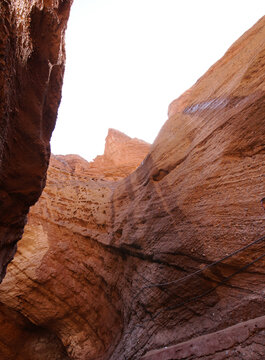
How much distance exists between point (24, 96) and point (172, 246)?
440cm

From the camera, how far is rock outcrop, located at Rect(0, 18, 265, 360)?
3676mm

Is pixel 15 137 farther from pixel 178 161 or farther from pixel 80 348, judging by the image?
pixel 80 348

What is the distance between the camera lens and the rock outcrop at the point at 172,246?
Result: 3.68 meters

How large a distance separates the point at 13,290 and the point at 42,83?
819cm

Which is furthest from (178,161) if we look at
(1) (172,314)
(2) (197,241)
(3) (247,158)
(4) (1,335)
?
(4) (1,335)

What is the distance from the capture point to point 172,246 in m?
4.99

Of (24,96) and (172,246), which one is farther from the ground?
(24,96)

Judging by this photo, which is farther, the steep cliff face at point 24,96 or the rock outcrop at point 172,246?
the rock outcrop at point 172,246

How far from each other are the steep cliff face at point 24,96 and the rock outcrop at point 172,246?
3.52m

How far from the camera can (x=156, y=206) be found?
21.0ft

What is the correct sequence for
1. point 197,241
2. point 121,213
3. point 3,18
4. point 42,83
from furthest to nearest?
point 121,213, point 197,241, point 42,83, point 3,18

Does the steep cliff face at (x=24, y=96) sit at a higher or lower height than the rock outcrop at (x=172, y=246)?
higher

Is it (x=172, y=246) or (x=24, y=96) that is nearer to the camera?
(x=24, y=96)

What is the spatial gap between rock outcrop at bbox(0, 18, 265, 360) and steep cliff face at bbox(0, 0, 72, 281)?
3520 millimetres
